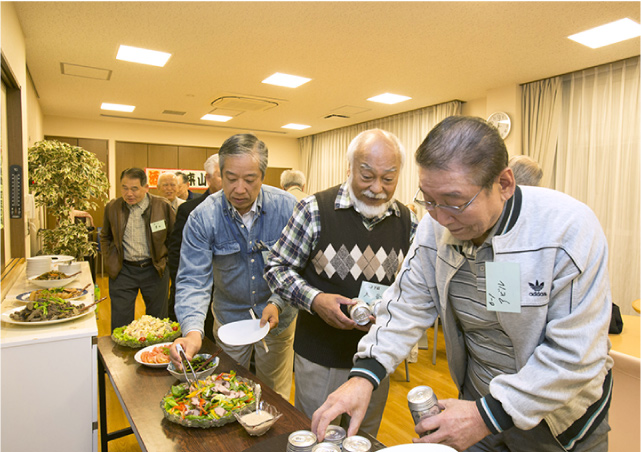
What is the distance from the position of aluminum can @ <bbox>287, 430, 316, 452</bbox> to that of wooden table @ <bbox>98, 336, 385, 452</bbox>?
16 centimetres

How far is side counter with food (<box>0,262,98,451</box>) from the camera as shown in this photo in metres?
1.68

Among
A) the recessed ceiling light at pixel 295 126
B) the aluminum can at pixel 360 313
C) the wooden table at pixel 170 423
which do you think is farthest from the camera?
the recessed ceiling light at pixel 295 126

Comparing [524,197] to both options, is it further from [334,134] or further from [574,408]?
[334,134]

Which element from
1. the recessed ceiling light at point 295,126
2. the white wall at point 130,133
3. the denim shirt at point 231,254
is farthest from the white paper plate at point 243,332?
the white wall at point 130,133

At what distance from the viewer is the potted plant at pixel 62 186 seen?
11.6ft

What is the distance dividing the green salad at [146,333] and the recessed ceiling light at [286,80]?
378 centimetres

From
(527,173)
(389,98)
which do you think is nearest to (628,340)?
(527,173)

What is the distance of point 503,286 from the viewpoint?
0.91 m

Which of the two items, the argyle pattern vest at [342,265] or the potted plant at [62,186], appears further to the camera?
the potted plant at [62,186]

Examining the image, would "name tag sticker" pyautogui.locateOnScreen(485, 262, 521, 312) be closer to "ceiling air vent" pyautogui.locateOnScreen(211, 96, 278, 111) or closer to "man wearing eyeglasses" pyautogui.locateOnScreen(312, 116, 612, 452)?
"man wearing eyeglasses" pyautogui.locateOnScreen(312, 116, 612, 452)

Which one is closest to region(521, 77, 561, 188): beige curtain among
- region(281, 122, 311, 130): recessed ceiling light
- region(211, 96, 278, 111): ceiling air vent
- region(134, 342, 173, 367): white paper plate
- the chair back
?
region(211, 96, 278, 111): ceiling air vent

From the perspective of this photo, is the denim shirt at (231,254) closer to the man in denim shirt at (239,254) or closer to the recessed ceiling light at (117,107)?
the man in denim shirt at (239,254)

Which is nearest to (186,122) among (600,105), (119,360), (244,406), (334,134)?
(334,134)

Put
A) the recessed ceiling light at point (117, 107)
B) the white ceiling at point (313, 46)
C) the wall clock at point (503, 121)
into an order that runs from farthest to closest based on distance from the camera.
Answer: the recessed ceiling light at point (117, 107) → the wall clock at point (503, 121) → the white ceiling at point (313, 46)
